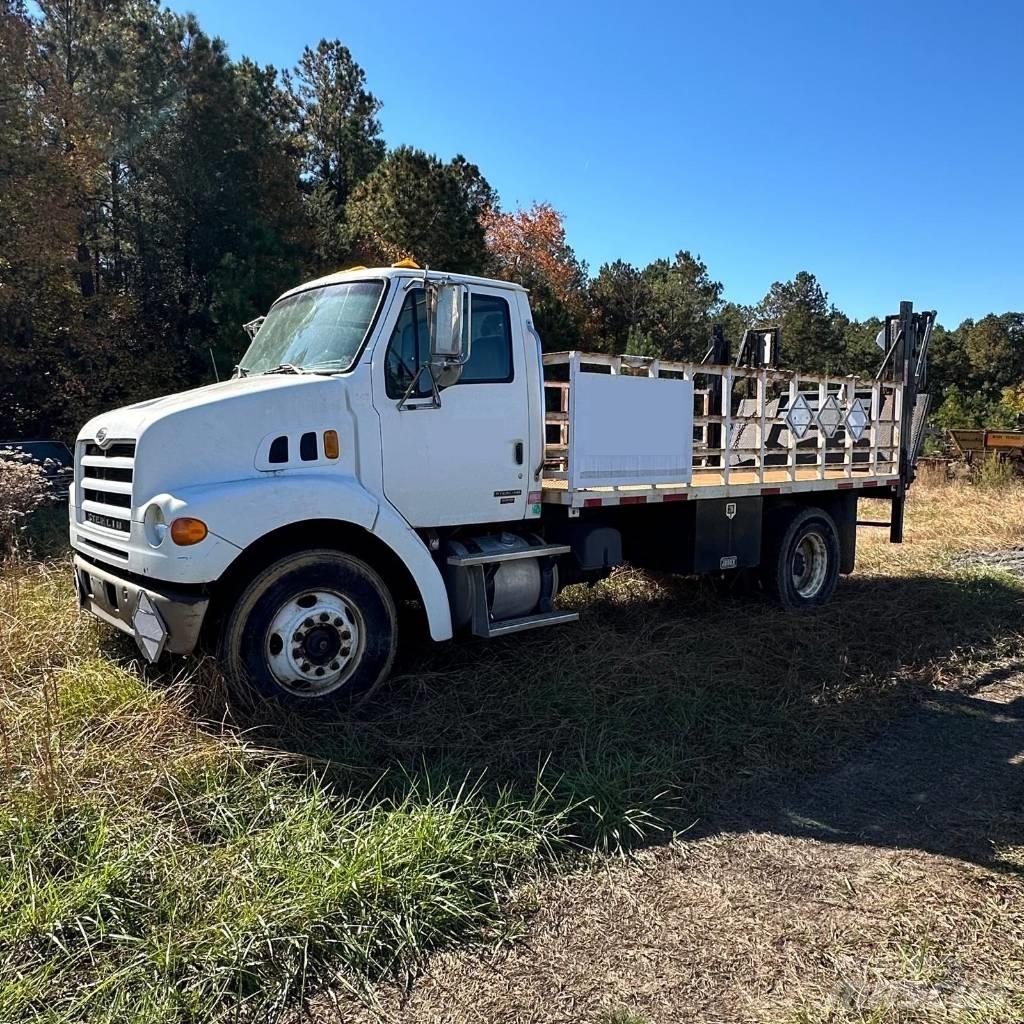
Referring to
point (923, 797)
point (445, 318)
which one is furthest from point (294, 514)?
point (923, 797)

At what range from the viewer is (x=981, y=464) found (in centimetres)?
1927

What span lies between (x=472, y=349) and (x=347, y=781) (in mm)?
2776

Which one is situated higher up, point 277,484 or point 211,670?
point 277,484

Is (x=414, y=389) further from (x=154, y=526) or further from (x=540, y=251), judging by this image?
(x=540, y=251)

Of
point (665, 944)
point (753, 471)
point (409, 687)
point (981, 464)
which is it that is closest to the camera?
point (665, 944)

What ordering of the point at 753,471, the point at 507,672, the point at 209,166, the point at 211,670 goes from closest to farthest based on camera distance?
1. the point at 211,670
2. the point at 507,672
3. the point at 753,471
4. the point at 209,166

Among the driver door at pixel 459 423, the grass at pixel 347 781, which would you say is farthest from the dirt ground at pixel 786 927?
the driver door at pixel 459 423

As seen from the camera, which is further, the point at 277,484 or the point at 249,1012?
the point at 277,484

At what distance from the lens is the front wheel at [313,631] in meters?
4.38

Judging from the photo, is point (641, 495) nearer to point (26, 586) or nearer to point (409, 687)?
point (409, 687)

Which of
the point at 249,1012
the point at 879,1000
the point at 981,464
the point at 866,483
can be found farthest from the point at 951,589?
the point at 981,464

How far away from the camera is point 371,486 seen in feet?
15.9

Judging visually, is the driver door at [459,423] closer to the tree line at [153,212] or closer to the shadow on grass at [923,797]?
the shadow on grass at [923,797]

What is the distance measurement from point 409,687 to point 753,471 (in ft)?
15.2
